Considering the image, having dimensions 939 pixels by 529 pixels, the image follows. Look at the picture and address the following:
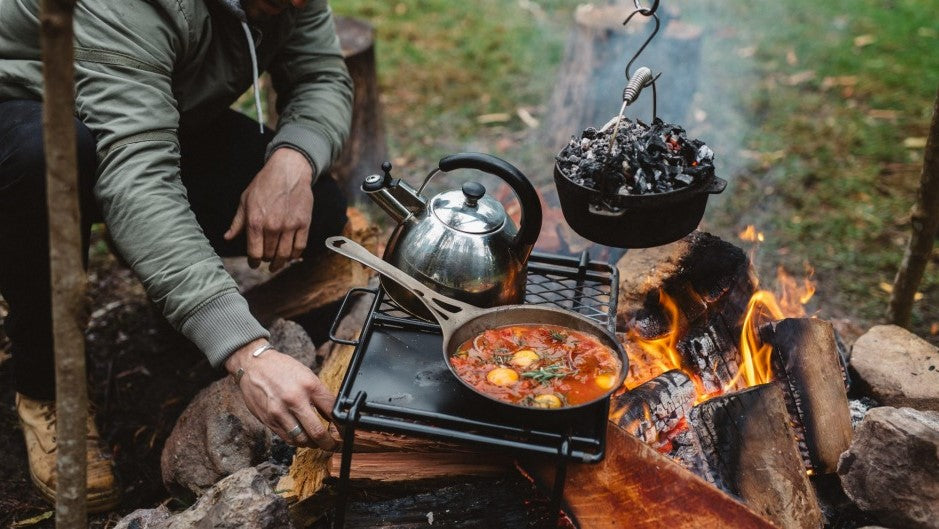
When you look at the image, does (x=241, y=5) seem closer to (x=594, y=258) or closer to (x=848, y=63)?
(x=594, y=258)

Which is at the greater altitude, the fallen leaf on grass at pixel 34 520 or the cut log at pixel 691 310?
the cut log at pixel 691 310

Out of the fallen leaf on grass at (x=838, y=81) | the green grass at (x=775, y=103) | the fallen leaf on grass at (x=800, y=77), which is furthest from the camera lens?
the fallen leaf on grass at (x=800, y=77)

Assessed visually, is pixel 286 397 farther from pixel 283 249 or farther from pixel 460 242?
pixel 283 249

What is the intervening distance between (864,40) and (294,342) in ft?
23.6

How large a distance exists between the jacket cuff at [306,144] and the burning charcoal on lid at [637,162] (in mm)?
1192

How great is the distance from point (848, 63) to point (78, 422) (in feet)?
25.1

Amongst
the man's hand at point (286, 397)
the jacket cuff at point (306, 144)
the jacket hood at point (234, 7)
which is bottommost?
the man's hand at point (286, 397)

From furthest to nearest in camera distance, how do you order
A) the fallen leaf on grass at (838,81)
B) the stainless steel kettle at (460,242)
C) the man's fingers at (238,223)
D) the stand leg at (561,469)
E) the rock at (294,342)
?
the fallen leaf on grass at (838,81)
the rock at (294,342)
the man's fingers at (238,223)
the stainless steel kettle at (460,242)
the stand leg at (561,469)

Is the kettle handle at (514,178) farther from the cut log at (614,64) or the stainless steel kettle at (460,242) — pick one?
the cut log at (614,64)

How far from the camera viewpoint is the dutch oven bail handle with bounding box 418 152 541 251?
7.47 feet

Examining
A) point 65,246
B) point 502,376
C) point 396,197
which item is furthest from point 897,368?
point 65,246

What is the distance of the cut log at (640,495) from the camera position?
2078mm

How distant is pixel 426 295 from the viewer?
7.48 ft

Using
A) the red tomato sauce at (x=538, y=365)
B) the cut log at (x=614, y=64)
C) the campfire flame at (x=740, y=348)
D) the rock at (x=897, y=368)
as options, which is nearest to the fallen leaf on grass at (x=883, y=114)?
the cut log at (x=614, y=64)
